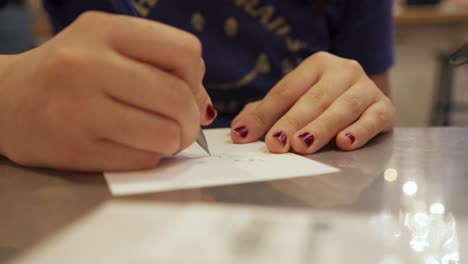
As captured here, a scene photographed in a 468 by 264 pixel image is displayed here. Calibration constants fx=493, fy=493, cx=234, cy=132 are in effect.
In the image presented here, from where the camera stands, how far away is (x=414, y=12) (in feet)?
8.52

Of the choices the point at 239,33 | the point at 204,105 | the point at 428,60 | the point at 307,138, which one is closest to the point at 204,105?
the point at 204,105

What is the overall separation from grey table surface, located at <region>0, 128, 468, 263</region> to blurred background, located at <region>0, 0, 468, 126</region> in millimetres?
2259

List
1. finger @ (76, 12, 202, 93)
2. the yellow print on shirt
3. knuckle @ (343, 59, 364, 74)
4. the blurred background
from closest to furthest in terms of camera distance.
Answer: finger @ (76, 12, 202, 93) < knuckle @ (343, 59, 364, 74) < the yellow print on shirt < the blurred background

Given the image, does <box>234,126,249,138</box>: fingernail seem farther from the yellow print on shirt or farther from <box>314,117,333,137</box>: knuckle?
the yellow print on shirt

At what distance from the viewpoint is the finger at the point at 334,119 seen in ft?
1.49

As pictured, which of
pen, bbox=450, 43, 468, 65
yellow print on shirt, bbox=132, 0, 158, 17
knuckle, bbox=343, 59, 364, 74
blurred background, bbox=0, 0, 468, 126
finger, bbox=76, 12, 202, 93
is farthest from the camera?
blurred background, bbox=0, 0, 468, 126

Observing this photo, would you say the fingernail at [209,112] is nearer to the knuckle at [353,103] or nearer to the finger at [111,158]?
the finger at [111,158]

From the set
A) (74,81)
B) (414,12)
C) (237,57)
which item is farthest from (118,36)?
(414,12)

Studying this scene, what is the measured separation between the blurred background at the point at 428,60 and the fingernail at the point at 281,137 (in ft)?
7.30

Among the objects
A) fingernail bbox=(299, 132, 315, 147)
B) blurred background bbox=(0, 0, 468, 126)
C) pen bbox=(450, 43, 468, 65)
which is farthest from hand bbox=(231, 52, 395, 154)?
blurred background bbox=(0, 0, 468, 126)

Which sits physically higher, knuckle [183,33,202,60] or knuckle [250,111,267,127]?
knuckle [183,33,202,60]

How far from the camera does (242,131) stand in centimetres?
51

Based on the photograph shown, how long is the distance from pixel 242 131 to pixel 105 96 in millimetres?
202

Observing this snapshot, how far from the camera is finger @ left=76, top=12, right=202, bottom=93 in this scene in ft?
1.07
